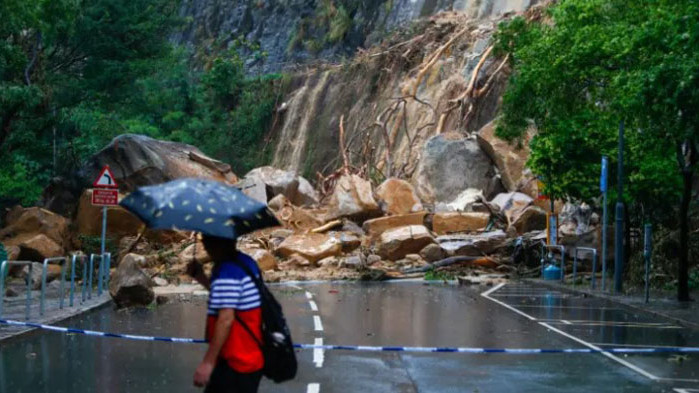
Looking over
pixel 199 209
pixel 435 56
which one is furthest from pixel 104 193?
pixel 435 56

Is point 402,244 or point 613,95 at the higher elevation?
point 613,95

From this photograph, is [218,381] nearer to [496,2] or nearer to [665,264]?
[665,264]

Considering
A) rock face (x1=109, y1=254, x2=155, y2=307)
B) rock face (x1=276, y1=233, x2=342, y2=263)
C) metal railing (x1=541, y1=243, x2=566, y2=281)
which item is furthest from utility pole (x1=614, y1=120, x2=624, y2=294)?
rock face (x1=276, y1=233, x2=342, y2=263)

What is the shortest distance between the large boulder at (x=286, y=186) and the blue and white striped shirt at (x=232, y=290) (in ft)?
114

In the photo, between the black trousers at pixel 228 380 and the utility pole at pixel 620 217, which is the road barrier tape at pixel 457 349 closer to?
the black trousers at pixel 228 380

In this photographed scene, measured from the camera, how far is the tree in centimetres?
1494

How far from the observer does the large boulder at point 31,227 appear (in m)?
28.9

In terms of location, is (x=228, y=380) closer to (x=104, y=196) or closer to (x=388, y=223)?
(x=104, y=196)

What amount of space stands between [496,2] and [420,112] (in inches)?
325

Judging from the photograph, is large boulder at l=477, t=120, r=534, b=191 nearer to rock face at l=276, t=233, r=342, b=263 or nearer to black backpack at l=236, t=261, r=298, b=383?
rock face at l=276, t=233, r=342, b=263

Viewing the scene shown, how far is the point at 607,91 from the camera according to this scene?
20.9 m

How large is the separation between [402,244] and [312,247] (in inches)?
115

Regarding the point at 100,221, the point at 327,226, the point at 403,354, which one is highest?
the point at 327,226

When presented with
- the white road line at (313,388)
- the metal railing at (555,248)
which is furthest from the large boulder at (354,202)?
the white road line at (313,388)
